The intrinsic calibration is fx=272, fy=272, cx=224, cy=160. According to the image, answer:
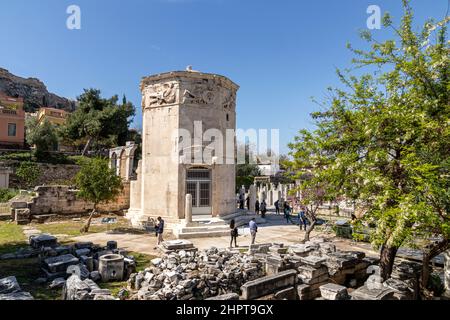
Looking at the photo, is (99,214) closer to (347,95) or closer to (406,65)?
(347,95)

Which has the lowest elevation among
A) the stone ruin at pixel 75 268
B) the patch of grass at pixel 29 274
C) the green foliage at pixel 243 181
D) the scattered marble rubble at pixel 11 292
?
the patch of grass at pixel 29 274

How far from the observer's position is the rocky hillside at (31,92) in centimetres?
7631

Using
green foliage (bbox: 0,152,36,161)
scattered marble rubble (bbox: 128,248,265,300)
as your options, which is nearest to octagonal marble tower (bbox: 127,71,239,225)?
scattered marble rubble (bbox: 128,248,265,300)

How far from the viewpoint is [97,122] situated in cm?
4238

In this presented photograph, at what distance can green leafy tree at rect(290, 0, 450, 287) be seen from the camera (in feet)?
20.7

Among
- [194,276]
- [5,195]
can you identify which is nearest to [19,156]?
[5,195]

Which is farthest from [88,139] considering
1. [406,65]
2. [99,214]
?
[406,65]

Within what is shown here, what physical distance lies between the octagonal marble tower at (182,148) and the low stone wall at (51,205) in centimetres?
509

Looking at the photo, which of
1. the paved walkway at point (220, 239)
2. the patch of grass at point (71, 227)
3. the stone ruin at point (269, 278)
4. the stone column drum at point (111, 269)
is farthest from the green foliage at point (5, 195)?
the stone ruin at point (269, 278)

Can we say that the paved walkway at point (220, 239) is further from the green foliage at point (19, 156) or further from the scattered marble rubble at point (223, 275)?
the green foliage at point (19, 156)

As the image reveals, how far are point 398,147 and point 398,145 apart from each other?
2.2 inches

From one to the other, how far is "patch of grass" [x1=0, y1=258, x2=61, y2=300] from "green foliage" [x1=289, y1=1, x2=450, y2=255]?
28.4 ft

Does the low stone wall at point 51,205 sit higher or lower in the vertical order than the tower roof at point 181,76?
lower

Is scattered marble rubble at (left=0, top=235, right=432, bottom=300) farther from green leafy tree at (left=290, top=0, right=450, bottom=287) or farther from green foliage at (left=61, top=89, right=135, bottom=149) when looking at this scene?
green foliage at (left=61, top=89, right=135, bottom=149)
